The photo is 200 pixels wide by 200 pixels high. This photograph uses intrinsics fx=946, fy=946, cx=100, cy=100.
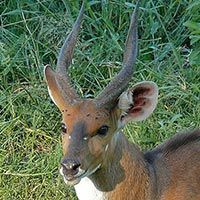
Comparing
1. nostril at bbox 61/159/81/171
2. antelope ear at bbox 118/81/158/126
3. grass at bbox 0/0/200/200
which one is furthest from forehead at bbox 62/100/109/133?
grass at bbox 0/0/200/200

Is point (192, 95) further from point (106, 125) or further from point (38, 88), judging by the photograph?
point (106, 125)

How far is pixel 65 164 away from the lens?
5203mm

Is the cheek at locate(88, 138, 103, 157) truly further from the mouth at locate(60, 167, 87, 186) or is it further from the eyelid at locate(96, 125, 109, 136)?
the mouth at locate(60, 167, 87, 186)

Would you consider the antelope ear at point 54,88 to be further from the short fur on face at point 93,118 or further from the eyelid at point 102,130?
the eyelid at point 102,130

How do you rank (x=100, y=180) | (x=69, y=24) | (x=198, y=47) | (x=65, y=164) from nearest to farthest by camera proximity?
(x=65, y=164) → (x=100, y=180) → (x=198, y=47) → (x=69, y=24)

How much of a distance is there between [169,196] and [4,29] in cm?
313

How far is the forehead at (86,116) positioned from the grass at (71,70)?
1.71m

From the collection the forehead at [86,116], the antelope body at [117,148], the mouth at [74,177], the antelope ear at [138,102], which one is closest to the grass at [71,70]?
A: the antelope body at [117,148]

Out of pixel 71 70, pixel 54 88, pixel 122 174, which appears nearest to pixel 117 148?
pixel 122 174

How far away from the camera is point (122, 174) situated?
5.79 m

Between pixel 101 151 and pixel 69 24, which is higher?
pixel 101 151

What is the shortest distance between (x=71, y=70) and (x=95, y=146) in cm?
260

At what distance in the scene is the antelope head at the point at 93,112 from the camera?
17.4 ft

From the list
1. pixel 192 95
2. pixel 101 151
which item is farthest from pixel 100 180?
pixel 192 95
